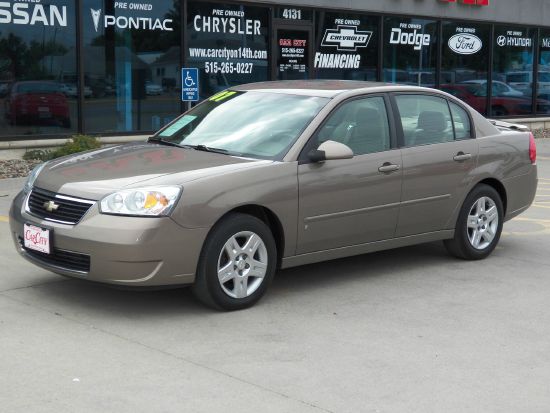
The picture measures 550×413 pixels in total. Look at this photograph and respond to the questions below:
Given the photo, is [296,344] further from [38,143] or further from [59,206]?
[38,143]

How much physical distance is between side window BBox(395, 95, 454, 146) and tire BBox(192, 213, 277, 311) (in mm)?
1822

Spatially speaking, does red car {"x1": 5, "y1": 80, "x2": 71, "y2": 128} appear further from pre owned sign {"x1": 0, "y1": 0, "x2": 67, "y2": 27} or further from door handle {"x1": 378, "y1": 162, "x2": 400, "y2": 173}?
door handle {"x1": 378, "y1": 162, "x2": 400, "y2": 173}

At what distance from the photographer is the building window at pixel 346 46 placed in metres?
17.7

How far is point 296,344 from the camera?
5434 mm

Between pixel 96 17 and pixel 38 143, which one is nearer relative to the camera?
pixel 38 143

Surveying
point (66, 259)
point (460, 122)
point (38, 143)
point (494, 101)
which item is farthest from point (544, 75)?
point (66, 259)

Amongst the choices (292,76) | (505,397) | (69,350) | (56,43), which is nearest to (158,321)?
(69,350)

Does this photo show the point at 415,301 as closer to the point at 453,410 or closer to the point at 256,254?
the point at 256,254

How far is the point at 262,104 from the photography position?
7.10 meters

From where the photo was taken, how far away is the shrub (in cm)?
1274

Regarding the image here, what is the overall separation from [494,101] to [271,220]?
54.6 ft

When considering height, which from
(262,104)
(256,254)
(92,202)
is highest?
(262,104)

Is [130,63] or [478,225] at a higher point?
[130,63]

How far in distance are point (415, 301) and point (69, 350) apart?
2652 millimetres
